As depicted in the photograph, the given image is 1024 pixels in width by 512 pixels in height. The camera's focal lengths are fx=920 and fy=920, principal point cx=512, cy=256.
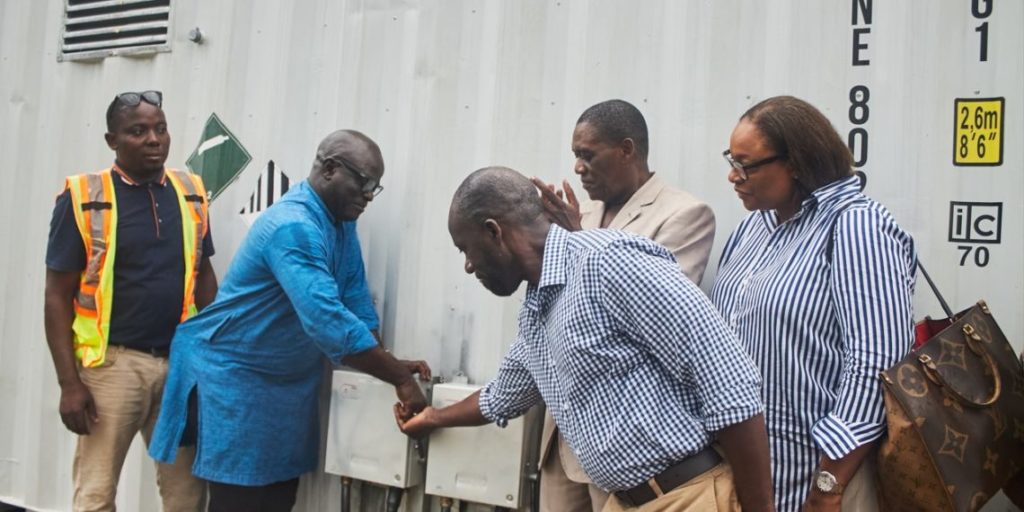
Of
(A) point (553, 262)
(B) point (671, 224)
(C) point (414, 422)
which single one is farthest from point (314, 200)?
(A) point (553, 262)

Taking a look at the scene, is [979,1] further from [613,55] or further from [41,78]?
[41,78]

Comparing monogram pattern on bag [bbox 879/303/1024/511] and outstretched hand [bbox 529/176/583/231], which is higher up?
outstretched hand [bbox 529/176/583/231]

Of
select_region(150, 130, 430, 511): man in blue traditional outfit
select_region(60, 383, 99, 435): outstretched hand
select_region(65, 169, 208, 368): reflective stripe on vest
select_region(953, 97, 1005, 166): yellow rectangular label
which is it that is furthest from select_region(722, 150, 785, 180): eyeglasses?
select_region(60, 383, 99, 435): outstretched hand

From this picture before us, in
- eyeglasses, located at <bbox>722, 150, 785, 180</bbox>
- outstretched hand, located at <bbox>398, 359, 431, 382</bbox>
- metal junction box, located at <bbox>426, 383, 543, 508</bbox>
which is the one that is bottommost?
metal junction box, located at <bbox>426, 383, 543, 508</bbox>

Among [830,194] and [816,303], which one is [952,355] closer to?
[816,303]

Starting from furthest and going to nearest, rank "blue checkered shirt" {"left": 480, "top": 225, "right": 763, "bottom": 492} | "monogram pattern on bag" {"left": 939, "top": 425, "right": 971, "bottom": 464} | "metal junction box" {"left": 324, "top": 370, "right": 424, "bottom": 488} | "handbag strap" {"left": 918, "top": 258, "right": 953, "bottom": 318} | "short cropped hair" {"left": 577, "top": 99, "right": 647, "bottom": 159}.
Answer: "metal junction box" {"left": 324, "top": 370, "right": 424, "bottom": 488} < "short cropped hair" {"left": 577, "top": 99, "right": 647, "bottom": 159} < "handbag strap" {"left": 918, "top": 258, "right": 953, "bottom": 318} < "monogram pattern on bag" {"left": 939, "top": 425, "right": 971, "bottom": 464} < "blue checkered shirt" {"left": 480, "top": 225, "right": 763, "bottom": 492}

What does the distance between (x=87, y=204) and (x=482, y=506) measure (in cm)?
186

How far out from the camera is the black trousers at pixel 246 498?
3232mm

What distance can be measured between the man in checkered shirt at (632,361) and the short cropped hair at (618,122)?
Answer: 0.85 meters

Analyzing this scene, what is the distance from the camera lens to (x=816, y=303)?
2189 mm

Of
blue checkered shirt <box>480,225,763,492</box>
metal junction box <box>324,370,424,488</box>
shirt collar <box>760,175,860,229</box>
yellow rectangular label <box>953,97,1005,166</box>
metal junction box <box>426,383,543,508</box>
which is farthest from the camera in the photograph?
metal junction box <box>324,370,424,488</box>

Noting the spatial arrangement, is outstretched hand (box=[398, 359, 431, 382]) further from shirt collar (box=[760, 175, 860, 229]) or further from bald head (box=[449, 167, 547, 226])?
shirt collar (box=[760, 175, 860, 229])

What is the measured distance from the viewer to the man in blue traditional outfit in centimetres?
315

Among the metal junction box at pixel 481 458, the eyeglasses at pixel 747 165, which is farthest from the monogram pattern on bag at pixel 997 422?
the metal junction box at pixel 481 458
